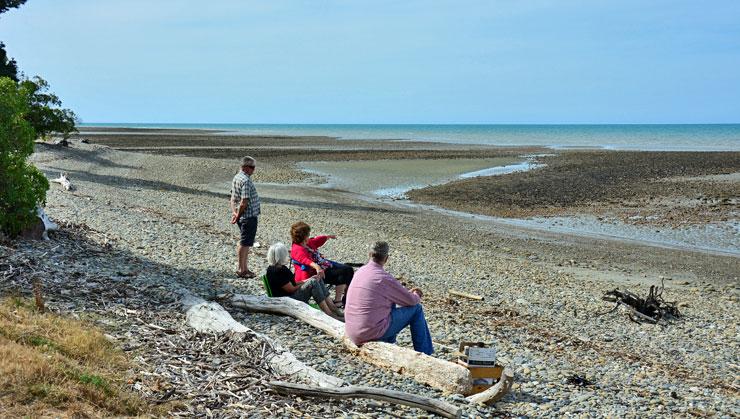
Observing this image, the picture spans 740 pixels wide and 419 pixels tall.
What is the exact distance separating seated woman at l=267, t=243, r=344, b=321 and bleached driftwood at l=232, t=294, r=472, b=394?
217 millimetres

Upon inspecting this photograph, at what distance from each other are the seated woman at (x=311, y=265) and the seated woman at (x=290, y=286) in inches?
7.4

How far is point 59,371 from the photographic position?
5.93 metres

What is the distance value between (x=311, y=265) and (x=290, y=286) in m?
0.41

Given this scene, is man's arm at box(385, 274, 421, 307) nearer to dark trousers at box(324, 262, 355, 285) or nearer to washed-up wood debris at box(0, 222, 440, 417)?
washed-up wood debris at box(0, 222, 440, 417)

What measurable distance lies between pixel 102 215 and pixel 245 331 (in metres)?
10.9

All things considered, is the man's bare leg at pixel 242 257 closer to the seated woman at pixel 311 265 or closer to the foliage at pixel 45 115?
the seated woman at pixel 311 265

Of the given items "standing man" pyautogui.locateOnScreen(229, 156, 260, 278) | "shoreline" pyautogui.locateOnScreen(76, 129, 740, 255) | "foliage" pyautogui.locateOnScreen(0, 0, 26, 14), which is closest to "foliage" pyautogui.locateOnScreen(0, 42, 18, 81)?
"foliage" pyautogui.locateOnScreen(0, 0, 26, 14)

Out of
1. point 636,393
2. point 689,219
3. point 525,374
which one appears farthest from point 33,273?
point 689,219

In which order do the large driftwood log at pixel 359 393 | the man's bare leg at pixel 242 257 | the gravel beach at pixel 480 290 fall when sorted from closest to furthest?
the large driftwood log at pixel 359 393 < the gravel beach at pixel 480 290 < the man's bare leg at pixel 242 257

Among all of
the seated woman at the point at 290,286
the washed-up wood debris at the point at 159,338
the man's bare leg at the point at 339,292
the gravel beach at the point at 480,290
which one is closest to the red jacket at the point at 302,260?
the seated woman at the point at 290,286

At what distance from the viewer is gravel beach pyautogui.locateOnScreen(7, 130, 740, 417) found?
761cm

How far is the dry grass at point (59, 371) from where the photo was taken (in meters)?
5.47

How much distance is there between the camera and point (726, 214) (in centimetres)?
2481

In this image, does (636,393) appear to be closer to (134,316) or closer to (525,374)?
(525,374)
